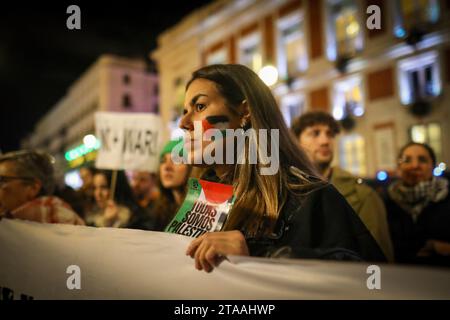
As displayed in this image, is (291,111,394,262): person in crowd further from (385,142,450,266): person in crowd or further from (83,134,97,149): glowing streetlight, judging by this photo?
(83,134,97,149): glowing streetlight

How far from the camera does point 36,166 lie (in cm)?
302

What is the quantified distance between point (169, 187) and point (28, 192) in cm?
106

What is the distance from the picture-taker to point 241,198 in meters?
1.71

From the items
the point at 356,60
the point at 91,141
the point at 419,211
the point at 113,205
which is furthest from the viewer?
the point at 356,60

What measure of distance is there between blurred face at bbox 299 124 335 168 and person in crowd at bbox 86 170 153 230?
151cm

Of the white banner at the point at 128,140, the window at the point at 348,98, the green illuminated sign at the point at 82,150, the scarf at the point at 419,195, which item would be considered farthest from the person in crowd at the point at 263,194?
the window at the point at 348,98

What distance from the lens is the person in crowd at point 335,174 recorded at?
2830 millimetres

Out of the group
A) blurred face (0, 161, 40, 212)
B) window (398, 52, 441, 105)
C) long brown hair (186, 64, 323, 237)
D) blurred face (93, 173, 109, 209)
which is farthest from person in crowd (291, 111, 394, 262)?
window (398, 52, 441, 105)

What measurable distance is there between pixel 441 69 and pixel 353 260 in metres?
13.0

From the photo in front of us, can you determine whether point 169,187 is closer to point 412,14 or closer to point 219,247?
point 219,247

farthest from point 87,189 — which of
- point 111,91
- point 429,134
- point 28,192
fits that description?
point 111,91

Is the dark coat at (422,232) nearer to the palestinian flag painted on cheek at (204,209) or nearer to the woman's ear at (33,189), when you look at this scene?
the palestinian flag painted on cheek at (204,209)

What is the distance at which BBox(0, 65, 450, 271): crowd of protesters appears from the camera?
5.14ft

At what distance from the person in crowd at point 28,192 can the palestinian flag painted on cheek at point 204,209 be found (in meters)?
1.21
